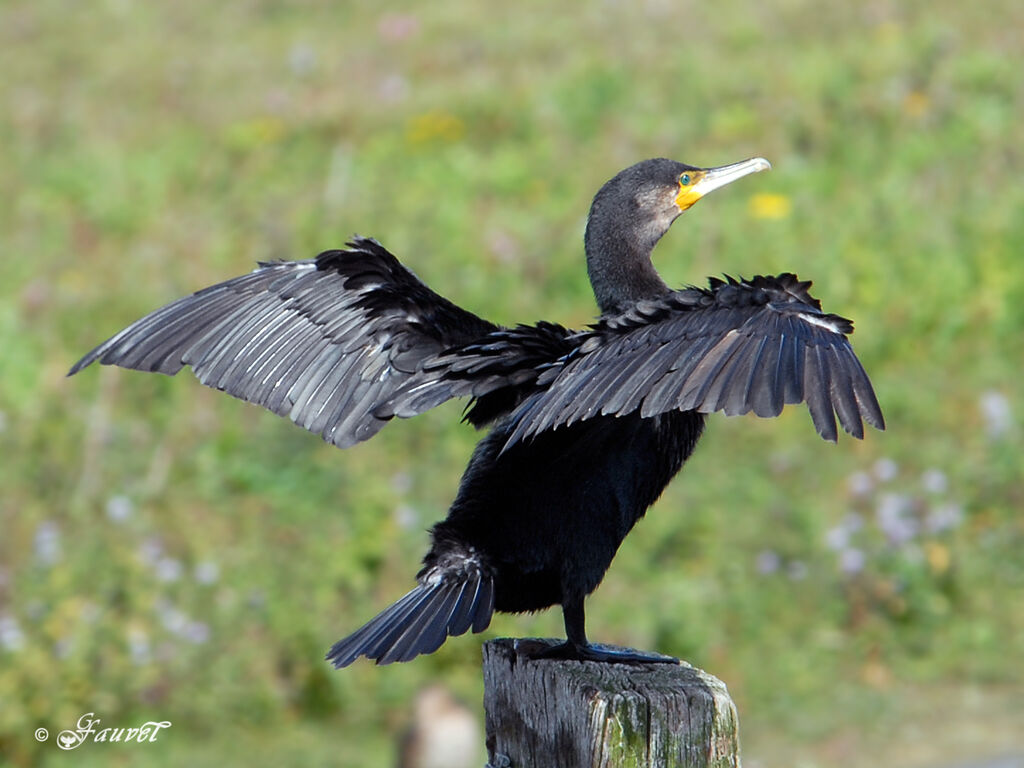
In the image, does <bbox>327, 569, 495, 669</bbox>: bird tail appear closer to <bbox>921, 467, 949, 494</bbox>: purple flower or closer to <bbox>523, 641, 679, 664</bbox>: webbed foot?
<bbox>523, 641, 679, 664</bbox>: webbed foot

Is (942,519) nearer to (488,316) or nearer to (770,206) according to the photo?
(488,316)

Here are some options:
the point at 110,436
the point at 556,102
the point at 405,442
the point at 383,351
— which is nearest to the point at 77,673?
the point at 110,436

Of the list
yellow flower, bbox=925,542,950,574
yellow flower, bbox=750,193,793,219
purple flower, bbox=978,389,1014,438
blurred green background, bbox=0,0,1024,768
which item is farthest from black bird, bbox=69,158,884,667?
yellow flower, bbox=750,193,793,219

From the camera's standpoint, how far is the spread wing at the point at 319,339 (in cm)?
352

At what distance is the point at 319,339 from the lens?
3.60 m

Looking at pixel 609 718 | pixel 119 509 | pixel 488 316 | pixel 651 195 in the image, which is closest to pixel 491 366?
pixel 609 718

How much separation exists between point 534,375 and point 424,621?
0.61m

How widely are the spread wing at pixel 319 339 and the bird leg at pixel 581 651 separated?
0.69 m

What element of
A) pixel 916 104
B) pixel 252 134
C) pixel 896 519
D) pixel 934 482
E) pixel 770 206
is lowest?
pixel 896 519

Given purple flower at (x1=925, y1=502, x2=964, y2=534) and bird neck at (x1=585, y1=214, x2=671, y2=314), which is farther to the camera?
purple flower at (x1=925, y1=502, x2=964, y2=534)

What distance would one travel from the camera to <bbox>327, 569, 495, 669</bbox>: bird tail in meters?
2.81

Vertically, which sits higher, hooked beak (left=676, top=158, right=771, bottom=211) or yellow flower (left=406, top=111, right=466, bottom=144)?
yellow flower (left=406, top=111, right=466, bottom=144)

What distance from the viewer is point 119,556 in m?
6.17

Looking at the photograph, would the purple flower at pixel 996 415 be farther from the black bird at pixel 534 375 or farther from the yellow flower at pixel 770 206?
the black bird at pixel 534 375
